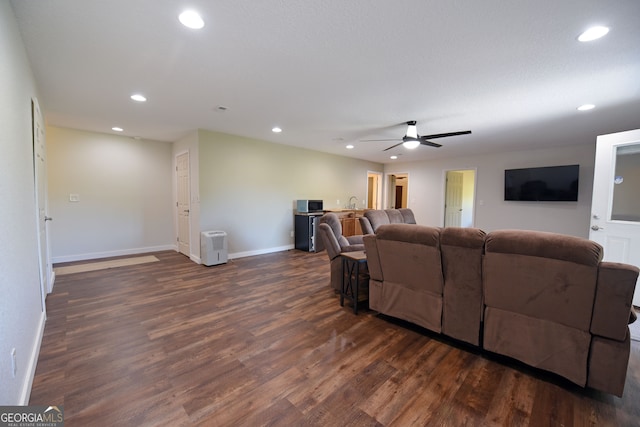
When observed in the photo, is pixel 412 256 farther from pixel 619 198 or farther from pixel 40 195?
pixel 40 195

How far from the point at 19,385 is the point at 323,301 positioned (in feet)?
8.11

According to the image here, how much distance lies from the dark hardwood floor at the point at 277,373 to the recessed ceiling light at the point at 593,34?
2445 mm

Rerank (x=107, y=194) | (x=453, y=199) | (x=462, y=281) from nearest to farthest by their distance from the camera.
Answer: (x=462, y=281)
(x=107, y=194)
(x=453, y=199)

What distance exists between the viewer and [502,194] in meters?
6.47

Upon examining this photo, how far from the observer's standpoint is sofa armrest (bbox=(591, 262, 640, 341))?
1566mm

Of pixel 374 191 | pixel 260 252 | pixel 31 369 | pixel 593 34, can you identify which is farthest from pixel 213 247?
pixel 374 191

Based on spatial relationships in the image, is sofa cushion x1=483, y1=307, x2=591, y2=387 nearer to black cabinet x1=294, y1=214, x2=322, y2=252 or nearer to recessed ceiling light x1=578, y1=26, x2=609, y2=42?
recessed ceiling light x1=578, y1=26, x2=609, y2=42

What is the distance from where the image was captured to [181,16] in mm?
1722

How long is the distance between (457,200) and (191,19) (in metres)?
7.97

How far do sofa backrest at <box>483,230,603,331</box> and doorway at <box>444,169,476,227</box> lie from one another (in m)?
5.95

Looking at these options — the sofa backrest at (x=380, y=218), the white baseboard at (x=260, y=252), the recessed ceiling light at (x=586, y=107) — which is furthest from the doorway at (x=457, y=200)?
the white baseboard at (x=260, y=252)

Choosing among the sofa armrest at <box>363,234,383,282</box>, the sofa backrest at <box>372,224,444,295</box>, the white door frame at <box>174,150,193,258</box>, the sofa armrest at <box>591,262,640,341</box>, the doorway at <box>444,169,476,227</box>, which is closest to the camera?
the sofa armrest at <box>591,262,640,341</box>

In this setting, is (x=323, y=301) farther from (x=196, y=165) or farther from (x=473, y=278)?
(x=196, y=165)

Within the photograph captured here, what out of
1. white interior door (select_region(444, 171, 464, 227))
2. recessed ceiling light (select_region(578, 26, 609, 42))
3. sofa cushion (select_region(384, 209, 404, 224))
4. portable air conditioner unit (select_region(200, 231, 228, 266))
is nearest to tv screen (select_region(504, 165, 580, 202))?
white interior door (select_region(444, 171, 464, 227))
